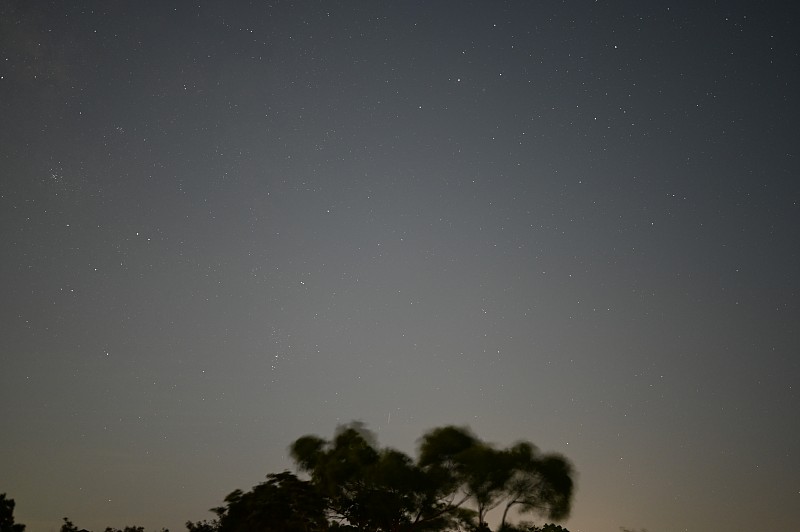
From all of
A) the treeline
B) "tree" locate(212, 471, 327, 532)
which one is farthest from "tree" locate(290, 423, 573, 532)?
"tree" locate(212, 471, 327, 532)

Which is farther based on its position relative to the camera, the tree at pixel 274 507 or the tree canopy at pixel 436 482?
the tree canopy at pixel 436 482

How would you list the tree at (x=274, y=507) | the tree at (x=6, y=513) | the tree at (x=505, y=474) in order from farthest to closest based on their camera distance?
the tree at (x=505, y=474) < the tree at (x=6, y=513) < the tree at (x=274, y=507)

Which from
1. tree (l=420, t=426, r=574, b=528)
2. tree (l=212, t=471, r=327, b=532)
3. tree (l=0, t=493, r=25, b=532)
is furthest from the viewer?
tree (l=420, t=426, r=574, b=528)

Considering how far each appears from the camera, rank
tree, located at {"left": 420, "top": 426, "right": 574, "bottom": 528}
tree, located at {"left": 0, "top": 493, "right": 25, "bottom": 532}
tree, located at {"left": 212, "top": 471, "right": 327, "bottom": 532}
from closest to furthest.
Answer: tree, located at {"left": 212, "top": 471, "right": 327, "bottom": 532} < tree, located at {"left": 0, "top": 493, "right": 25, "bottom": 532} < tree, located at {"left": 420, "top": 426, "right": 574, "bottom": 528}

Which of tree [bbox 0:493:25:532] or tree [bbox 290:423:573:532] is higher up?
tree [bbox 290:423:573:532]

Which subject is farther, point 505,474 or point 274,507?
point 505,474

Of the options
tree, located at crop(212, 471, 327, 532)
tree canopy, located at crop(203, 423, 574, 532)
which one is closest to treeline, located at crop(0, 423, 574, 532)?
tree canopy, located at crop(203, 423, 574, 532)

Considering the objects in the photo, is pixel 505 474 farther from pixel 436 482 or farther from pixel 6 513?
pixel 6 513

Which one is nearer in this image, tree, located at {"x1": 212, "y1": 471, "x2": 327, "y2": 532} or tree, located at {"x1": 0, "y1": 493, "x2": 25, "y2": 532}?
tree, located at {"x1": 212, "y1": 471, "x2": 327, "y2": 532}

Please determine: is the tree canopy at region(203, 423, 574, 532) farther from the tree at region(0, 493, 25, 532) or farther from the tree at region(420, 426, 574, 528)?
the tree at region(0, 493, 25, 532)

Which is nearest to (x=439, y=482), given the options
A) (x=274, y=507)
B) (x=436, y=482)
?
(x=436, y=482)

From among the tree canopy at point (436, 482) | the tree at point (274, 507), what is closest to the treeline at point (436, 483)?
the tree canopy at point (436, 482)

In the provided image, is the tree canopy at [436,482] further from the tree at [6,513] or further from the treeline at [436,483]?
the tree at [6,513]

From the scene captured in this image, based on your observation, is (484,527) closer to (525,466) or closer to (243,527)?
(525,466)
